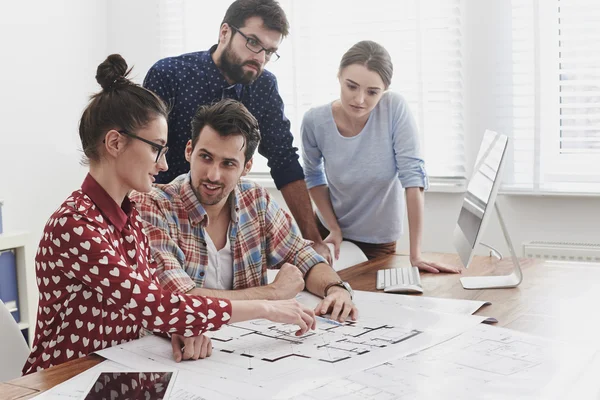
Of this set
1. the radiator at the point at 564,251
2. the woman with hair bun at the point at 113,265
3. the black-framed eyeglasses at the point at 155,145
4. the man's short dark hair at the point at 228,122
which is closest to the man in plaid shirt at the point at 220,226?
the man's short dark hair at the point at 228,122

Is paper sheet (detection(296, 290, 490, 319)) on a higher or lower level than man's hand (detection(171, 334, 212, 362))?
lower

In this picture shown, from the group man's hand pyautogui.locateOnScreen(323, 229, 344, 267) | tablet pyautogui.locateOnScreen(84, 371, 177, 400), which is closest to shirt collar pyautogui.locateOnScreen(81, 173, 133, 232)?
tablet pyautogui.locateOnScreen(84, 371, 177, 400)

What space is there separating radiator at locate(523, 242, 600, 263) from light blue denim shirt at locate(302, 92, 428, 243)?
0.90 metres

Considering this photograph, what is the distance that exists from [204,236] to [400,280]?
1.87ft

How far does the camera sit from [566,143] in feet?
Answer: 11.0

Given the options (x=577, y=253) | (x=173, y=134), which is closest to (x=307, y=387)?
(x=173, y=134)

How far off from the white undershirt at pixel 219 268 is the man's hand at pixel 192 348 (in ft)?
Answer: 1.64

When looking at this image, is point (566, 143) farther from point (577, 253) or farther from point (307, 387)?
point (307, 387)

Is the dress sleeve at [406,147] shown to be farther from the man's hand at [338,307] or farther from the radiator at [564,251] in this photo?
the radiator at [564,251]

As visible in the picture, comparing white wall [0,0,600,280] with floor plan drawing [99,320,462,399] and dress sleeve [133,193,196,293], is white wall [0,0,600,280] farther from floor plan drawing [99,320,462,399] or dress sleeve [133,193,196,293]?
floor plan drawing [99,320,462,399]

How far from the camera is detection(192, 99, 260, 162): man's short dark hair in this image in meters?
1.87

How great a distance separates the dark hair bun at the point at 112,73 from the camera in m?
1.58

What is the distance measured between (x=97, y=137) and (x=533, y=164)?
92.0 inches

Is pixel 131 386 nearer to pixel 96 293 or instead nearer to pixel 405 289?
pixel 96 293
